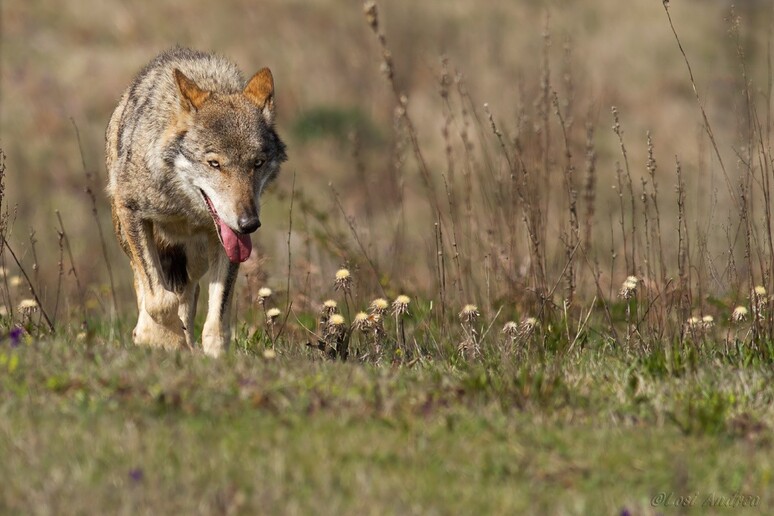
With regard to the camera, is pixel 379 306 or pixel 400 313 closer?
pixel 379 306

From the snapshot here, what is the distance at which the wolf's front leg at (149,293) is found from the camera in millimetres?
7246

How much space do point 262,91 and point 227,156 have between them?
0.74 meters

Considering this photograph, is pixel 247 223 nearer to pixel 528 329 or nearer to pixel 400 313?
pixel 400 313

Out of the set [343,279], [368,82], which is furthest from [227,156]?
[368,82]

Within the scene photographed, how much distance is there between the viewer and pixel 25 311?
264 inches

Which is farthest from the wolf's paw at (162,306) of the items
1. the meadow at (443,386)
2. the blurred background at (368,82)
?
the blurred background at (368,82)

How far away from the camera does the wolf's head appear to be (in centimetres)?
679

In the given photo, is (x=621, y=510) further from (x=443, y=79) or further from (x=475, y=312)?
(x=443, y=79)

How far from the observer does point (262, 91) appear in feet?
24.6

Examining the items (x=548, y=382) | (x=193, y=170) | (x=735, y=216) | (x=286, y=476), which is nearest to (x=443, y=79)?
(x=193, y=170)

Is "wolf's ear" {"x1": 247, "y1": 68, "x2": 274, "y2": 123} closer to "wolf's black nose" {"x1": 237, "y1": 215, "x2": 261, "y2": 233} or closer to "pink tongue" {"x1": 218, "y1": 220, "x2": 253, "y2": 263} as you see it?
"pink tongue" {"x1": 218, "y1": 220, "x2": 253, "y2": 263}

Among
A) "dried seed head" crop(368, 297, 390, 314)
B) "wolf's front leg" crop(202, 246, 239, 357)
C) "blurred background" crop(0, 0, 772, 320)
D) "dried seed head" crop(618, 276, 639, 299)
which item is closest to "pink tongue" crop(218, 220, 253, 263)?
"wolf's front leg" crop(202, 246, 239, 357)

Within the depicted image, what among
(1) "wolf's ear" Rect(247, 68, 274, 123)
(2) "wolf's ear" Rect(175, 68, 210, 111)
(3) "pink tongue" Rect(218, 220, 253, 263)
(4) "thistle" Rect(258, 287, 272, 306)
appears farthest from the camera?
(1) "wolf's ear" Rect(247, 68, 274, 123)

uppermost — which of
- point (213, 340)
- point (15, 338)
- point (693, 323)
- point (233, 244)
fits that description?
point (233, 244)
